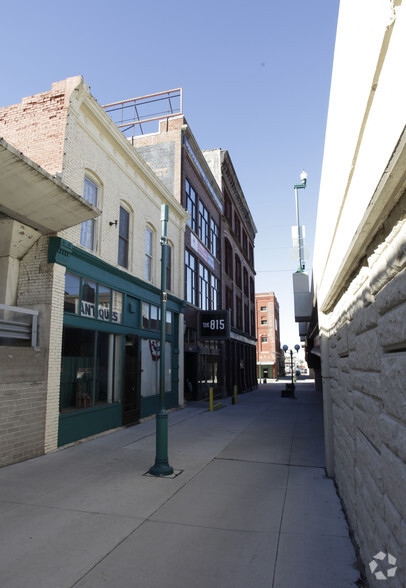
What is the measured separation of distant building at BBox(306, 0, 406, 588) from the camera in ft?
7.50

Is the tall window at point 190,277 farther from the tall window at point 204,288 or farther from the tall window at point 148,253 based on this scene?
the tall window at point 148,253

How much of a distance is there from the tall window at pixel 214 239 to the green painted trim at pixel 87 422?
15198 mm

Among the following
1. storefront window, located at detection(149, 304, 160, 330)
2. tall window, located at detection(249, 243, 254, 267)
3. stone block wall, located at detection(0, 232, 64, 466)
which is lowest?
stone block wall, located at detection(0, 232, 64, 466)

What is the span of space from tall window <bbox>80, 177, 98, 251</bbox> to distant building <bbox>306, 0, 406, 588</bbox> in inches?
322

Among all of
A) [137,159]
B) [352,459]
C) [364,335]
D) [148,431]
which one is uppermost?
[137,159]

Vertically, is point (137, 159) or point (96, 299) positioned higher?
point (137, 159)

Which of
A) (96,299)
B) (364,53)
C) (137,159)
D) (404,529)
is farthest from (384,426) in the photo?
(137,159)

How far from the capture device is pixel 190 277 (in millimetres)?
20812

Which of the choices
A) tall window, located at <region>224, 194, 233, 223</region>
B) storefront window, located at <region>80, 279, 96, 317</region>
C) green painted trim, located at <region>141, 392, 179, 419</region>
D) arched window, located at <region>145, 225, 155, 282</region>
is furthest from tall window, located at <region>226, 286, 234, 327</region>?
storefront window, located at <region>80, 279, 96, 317</region>

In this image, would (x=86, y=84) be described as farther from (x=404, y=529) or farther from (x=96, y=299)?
(x=404, y=529)

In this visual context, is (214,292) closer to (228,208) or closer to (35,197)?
(228,208)

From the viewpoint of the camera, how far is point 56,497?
5.96 m

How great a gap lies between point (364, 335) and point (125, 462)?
6367 millimetres

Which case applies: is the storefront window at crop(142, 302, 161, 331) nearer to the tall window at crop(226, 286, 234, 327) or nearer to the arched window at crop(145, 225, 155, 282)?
the arched window at crop(145, 225, 155, 282)
